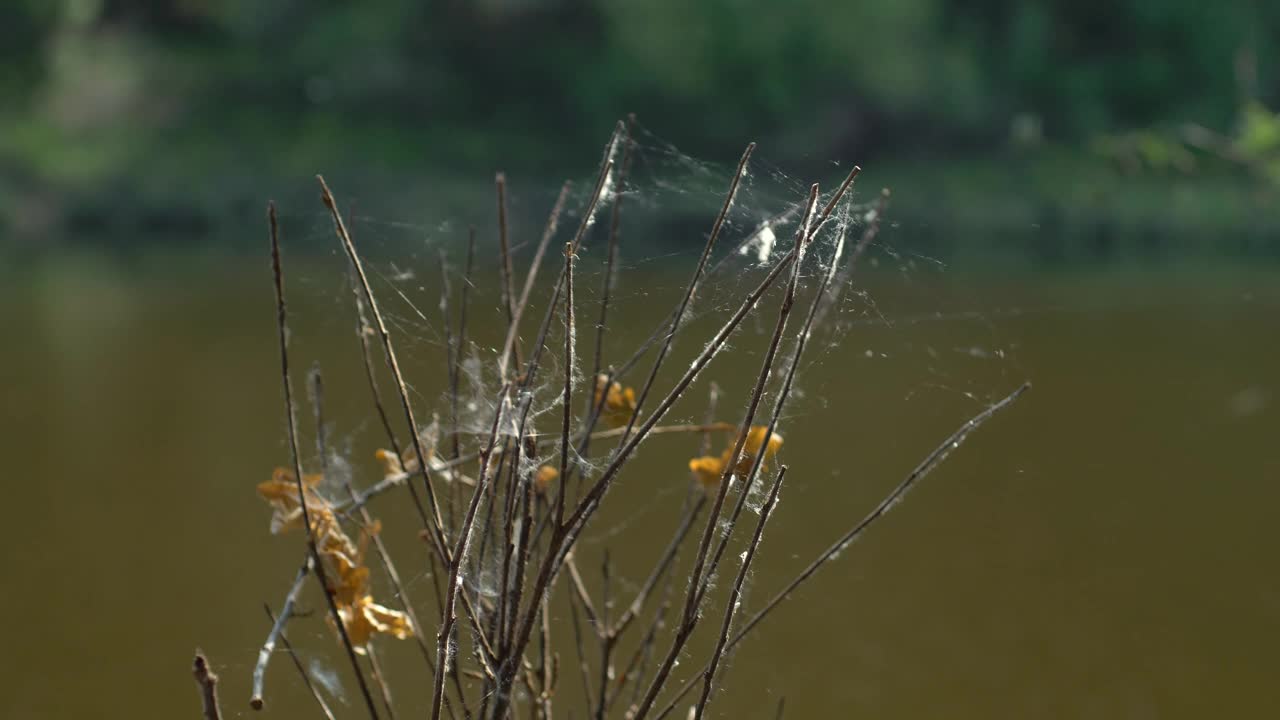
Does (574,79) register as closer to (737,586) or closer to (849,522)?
(849,522)

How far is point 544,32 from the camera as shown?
23.7 metres

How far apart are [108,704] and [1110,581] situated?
3.56 meters

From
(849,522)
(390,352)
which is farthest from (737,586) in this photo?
(849,522)

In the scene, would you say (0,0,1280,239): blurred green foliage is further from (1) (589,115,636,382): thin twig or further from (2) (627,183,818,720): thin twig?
(2) (627,183,818,720): thin twig

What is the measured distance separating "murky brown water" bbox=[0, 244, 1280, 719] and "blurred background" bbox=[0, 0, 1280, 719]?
0.02 metres

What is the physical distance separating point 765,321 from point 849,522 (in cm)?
286

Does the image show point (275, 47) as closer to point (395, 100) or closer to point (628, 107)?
point (395, 100)

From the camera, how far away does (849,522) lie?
5.40 m

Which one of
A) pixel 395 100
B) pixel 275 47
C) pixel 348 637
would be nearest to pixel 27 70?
pixel 275 47

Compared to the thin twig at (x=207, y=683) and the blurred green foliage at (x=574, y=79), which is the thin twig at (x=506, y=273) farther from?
the blurred green foliage at (x=574, y=79)

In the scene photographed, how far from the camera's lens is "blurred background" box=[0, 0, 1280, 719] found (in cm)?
409

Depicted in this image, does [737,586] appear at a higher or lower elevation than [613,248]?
lower

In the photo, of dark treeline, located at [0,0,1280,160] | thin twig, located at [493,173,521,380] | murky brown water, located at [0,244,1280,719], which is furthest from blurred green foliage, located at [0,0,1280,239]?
→ thin twig, located at [493,173,521,380]

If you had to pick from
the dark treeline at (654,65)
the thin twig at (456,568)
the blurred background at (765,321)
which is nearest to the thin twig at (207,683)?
the thin twig at (456,568)
